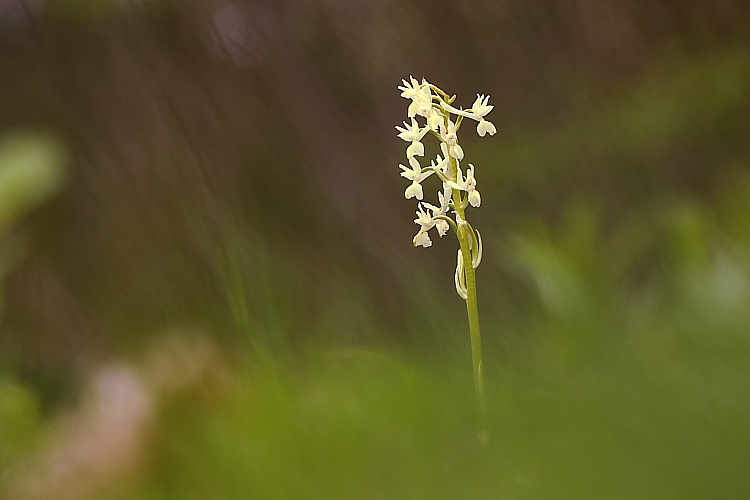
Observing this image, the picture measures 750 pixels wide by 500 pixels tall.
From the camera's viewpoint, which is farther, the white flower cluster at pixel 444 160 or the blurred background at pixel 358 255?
the white flower cluster at pixel 444 160

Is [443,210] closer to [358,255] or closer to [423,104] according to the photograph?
[423,104]

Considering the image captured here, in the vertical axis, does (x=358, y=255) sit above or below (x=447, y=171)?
above

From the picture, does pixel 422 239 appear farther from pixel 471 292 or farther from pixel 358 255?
pixel 358 255

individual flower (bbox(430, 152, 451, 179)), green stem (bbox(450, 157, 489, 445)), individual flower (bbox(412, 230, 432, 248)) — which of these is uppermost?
individual flower (bbox(430, 152, 451, 179))

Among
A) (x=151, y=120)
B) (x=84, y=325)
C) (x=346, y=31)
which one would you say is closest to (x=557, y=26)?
(x=346, y=31)

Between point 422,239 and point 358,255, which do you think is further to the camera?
point 358,255

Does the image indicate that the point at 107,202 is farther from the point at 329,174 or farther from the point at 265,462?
the point at 265,462

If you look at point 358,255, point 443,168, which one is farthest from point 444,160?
point 358,255

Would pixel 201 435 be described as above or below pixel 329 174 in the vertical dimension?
below
